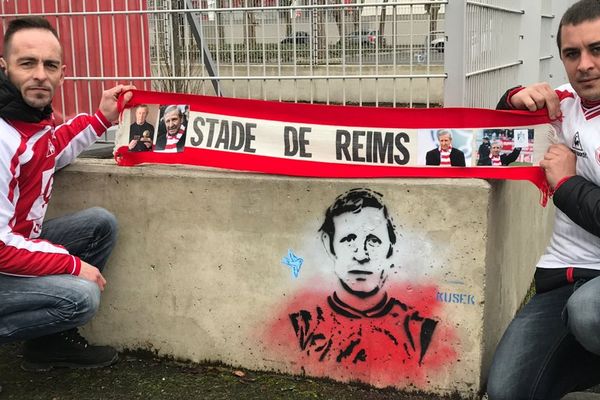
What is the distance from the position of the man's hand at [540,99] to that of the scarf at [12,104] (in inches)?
88.8

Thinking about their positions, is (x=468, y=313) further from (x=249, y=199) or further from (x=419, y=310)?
(x=249, y=199)

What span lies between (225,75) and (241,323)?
1.55 metres

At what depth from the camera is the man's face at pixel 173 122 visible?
3568 mm

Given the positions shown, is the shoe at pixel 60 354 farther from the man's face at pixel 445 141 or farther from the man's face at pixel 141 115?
the man's face at pixel 445 141

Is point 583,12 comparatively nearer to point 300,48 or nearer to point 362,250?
point 362,250

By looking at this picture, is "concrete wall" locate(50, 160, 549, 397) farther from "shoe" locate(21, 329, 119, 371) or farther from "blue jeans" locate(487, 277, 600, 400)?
"blue jeans" locate(487, 277, 600, 400)

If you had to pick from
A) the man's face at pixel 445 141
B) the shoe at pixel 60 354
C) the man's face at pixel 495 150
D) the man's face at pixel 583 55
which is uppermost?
the man's face at pixel 583 55

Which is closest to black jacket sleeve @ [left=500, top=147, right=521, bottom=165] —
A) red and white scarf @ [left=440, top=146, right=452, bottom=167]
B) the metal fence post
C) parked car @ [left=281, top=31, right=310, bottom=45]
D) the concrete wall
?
the concrete wall

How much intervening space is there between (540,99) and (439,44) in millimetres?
659

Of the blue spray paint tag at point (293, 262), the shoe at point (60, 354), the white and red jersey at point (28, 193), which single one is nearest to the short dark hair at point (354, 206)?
the blue spray paint tag at point (293, 262)

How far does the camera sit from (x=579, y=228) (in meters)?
2.75

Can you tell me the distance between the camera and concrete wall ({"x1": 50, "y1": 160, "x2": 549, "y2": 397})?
10.3 ft

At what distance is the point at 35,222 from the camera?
132 inches

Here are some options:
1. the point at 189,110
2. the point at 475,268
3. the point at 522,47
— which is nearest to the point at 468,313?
the point at 475,268
